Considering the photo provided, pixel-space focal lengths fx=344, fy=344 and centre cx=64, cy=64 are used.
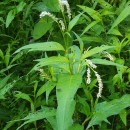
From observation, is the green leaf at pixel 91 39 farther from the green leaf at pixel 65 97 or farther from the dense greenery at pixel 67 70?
the green leaf at pixel 65 97

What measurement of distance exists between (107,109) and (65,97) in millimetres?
357

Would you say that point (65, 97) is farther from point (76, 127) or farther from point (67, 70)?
point (76, 127)

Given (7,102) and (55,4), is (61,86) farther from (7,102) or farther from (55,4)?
(55,4)

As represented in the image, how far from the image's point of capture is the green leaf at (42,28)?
7.95 ft

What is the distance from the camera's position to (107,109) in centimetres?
160

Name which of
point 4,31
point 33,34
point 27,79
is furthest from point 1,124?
point 4,31

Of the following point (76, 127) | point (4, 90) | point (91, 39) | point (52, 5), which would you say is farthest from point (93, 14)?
point (76, 127)

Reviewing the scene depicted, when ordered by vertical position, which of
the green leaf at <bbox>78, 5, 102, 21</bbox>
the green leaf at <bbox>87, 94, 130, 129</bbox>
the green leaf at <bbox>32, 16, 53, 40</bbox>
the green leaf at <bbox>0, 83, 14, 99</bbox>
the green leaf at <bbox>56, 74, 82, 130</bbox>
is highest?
the green leaf at <bbox>78, 5, 102, 21</bbox>

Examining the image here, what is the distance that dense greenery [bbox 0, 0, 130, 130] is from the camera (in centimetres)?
146

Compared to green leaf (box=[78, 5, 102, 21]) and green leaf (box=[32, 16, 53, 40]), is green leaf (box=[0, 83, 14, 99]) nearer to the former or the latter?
green leaf (box=[32, 16, 53, 40])

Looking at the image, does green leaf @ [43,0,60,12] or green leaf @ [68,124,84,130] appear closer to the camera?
green leaf @ [68,124,84,130]

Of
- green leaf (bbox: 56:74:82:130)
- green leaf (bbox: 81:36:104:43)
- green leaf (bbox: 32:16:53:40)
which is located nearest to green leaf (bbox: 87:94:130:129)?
green leaf (bbox: 56:74:82:130)

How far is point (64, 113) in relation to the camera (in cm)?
128

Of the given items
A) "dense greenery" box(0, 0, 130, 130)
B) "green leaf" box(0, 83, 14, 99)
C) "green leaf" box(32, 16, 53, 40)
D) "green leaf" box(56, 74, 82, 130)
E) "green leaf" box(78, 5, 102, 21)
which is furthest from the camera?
"green leaf" box(32, 16, 53, 40)
